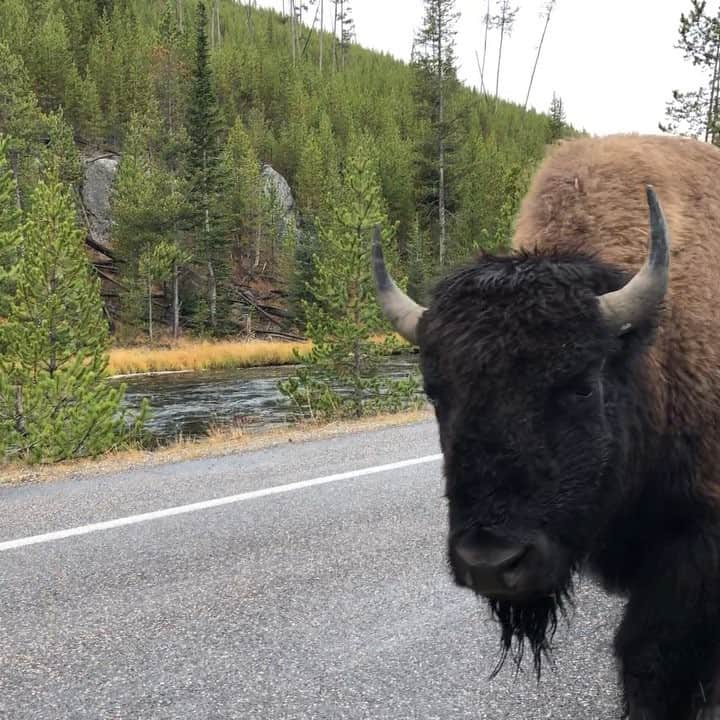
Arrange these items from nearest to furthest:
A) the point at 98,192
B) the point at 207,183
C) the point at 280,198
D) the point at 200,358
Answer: the point at 200,358
the point at 207,183
the point at 98,192
the point at 280,198

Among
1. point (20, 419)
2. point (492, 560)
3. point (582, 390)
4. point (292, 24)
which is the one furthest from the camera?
point (292, 24)

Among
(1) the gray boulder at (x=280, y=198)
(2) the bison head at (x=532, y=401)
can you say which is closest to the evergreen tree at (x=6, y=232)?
(2) the bison head at (x=532, y=401)

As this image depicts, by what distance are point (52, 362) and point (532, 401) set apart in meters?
11.3

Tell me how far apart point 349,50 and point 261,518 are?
8210 centimetres

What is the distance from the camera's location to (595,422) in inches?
77.6

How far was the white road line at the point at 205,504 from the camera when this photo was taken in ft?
13.9

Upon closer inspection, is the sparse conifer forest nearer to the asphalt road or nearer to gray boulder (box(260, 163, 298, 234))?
gray boulder (box(260, 163, 298, 234))

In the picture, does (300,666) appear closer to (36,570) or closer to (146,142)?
(36,570)

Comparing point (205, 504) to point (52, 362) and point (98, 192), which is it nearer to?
point (52, 362)

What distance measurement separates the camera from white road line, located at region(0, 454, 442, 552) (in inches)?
167

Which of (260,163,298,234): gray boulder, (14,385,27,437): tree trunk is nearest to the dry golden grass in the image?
(260,163,298,234): gray boulder

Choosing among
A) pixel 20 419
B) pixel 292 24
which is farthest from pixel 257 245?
pixel 292 24

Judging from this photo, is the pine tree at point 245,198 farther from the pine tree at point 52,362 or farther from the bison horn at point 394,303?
the bison horn at point 394,303

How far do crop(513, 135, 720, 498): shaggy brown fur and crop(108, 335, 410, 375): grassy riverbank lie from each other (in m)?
22.6
